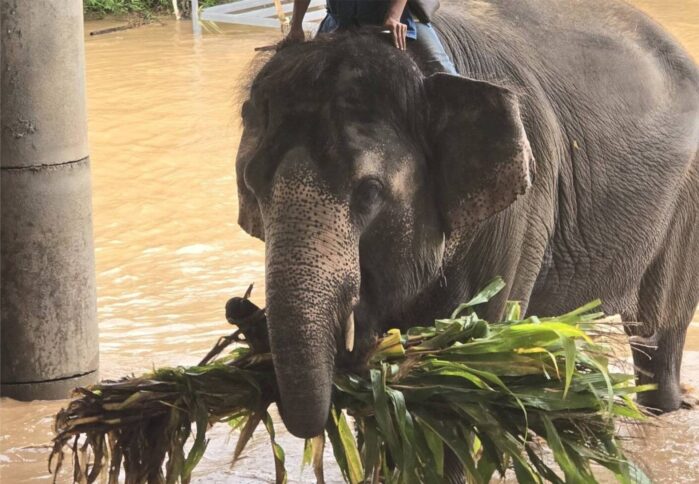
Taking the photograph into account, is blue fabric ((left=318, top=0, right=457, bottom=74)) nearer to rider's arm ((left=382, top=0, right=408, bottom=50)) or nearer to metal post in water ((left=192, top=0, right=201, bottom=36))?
rider's arm ((left=382, top=0, right=408, bottom=50))

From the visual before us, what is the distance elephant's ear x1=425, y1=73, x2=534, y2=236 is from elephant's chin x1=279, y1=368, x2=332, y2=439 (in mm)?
741

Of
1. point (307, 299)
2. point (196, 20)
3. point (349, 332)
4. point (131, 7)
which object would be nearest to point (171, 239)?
point (349, 332)

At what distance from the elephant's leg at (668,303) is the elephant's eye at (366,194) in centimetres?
183

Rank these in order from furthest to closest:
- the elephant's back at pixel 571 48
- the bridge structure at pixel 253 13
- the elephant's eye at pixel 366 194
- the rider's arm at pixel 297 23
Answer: the bridge structure at pixel 253 13 → the elephant's back at pixel 571 48 → the rider's arm at pixel 297 23 → the elephant's eye at pixel 366 194

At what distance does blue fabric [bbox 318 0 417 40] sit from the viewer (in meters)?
3.77

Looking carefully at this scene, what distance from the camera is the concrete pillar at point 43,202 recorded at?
500cm

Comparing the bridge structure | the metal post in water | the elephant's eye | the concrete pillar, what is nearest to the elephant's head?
the elephant's eye

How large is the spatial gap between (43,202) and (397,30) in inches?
78.7

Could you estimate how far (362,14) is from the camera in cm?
379

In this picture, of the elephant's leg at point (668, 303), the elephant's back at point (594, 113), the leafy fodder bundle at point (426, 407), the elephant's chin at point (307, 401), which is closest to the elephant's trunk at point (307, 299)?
the elephant's chin at point (307, 401)

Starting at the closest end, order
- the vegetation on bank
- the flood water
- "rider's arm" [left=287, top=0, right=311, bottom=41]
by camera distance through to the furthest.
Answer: "rider's arm" [left=287, top=0, right=311, bottom=41] < the flood water < the vegetation on bank

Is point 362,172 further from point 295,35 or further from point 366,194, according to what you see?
point 295,35

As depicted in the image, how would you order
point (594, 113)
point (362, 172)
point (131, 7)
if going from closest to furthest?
point (362, 172), point (594, 113), point (131, 7)

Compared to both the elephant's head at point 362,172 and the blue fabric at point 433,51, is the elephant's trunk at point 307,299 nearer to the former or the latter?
the elephant's head at point 362,172
